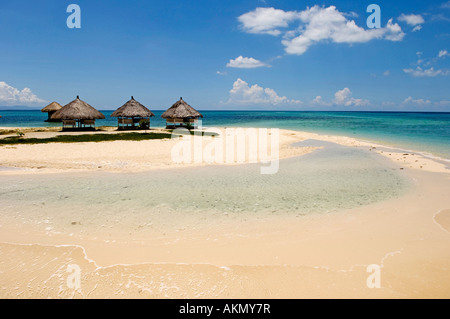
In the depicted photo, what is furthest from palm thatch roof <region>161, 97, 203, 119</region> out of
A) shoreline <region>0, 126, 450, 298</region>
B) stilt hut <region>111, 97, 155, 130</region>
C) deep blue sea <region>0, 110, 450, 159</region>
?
shoreline <region>0, 126, 450, 298</region>

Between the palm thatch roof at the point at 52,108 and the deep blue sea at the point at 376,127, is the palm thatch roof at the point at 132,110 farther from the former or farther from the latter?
the palm thatch roof at the point at 52,108

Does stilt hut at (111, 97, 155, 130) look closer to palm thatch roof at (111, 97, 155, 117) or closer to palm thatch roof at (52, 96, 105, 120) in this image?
Result: palm thatch roof at (111, 97, 155, 117)

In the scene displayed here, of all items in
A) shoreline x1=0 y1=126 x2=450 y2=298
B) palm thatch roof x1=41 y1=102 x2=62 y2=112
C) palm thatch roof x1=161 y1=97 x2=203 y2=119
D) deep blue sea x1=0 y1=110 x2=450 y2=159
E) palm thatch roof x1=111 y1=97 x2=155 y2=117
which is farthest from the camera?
palm thatch roof x1=41 y1=102 x2=62 y2=112

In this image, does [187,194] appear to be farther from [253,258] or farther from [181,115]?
[181,115]

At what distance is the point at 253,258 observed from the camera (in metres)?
4.62

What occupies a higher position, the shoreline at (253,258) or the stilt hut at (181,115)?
the stilt hut at (181,115)

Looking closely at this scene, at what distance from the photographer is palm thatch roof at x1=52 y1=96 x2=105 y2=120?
26.5 meters

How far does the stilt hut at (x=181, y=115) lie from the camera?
31.2 metres

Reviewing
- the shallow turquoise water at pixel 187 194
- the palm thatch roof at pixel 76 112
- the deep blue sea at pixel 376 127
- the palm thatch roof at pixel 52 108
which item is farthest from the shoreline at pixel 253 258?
the palm thatch roof at pixel 52 108

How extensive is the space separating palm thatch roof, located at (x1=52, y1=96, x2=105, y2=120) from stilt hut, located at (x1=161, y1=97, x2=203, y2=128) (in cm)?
794

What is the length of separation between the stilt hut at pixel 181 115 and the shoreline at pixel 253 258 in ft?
85.9

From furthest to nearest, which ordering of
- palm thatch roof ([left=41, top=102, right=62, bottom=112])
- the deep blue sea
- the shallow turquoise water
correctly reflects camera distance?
palm thatch roof ([left=41, top=102, right=62, bottom=112])
the deep blue sea
the shallow turquoise water
